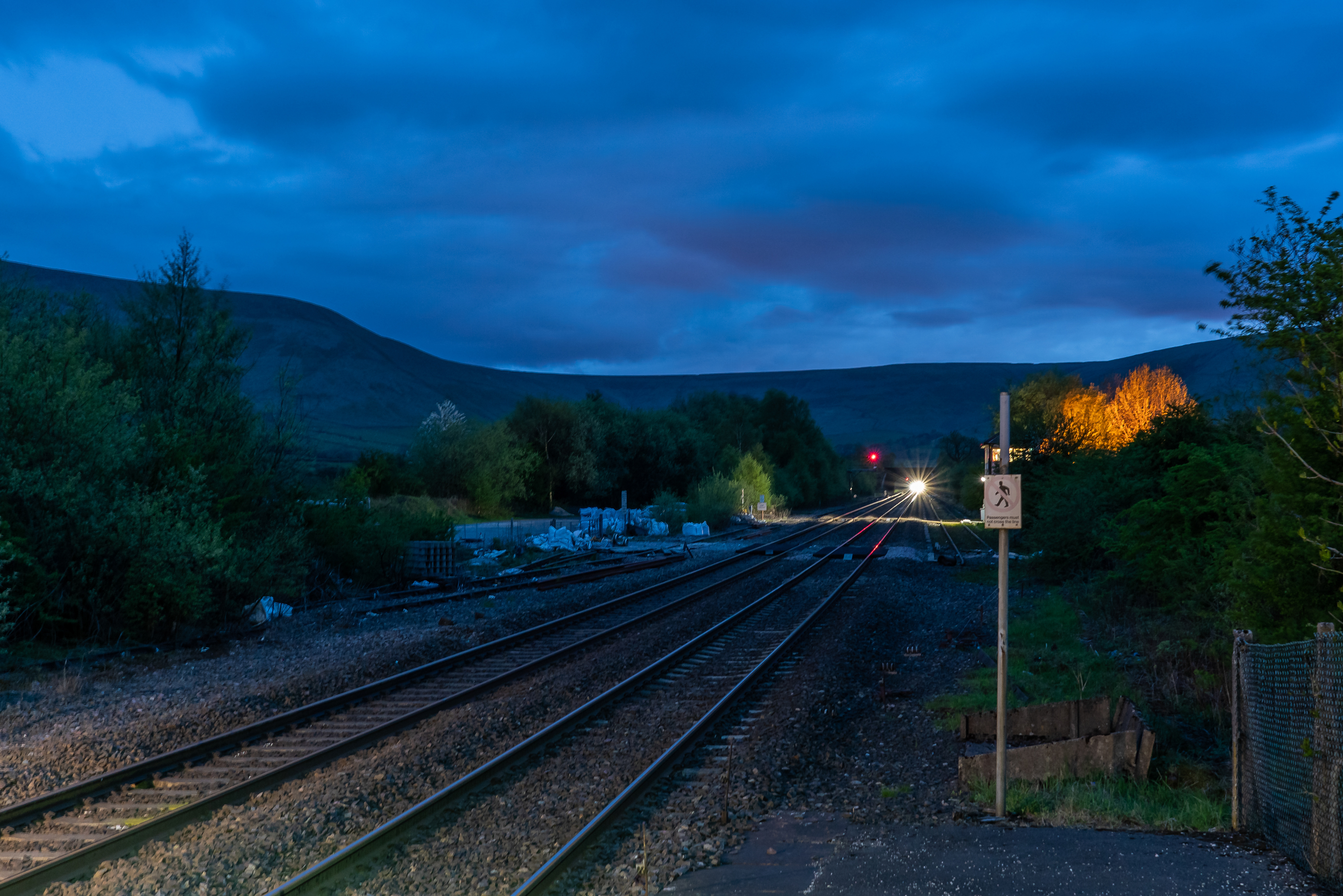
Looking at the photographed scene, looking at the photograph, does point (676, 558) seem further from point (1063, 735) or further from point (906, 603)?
point (1063, 735)

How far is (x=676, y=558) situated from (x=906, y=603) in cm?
1264

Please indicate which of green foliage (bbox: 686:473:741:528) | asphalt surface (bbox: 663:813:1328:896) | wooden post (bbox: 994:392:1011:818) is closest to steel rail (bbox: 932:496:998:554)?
green foliage (bbox: 686:473:741:528)

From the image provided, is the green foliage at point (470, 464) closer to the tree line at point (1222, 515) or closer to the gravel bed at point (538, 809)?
the tree line at point (1222, 515)

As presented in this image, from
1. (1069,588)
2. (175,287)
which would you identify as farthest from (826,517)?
(175,287)

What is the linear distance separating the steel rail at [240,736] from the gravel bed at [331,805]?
1394 millimetres

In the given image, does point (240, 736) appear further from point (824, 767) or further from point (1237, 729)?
point (1237, 729)

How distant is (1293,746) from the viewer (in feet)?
22.3

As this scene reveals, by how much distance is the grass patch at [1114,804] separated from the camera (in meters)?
7.77

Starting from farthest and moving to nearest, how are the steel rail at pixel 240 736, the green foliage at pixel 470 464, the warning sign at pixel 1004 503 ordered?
1. the green foliage at pixel 470 464
2. the steel rail at pixel 240 736
3. the warning sign at pixel 1004 503

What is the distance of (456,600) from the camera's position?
2367 cm

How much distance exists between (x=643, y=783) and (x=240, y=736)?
4.73 meters

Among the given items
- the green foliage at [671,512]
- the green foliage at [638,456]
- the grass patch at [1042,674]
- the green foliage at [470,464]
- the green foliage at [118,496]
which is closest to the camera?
the grass patch at [1042,674]

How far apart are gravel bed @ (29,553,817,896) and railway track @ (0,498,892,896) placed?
0.18 metres

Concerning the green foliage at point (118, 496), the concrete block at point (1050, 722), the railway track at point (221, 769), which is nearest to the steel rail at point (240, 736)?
the railway track at point (221, 769)
